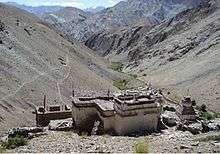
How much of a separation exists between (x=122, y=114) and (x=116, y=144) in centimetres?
414

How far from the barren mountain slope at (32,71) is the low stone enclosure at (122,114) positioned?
23.9 ft

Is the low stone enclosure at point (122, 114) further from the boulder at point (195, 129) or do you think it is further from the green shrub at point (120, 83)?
the green shrub at point (120, 83)

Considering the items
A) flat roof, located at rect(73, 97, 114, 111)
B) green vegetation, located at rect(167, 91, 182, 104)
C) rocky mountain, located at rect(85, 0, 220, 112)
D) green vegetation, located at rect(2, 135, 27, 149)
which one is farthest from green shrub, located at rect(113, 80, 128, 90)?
green vegetation, located at rect(2, 135, 27, 149)

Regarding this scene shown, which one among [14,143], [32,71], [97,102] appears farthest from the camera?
[32,71]

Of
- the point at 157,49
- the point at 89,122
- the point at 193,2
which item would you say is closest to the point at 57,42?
the point at 157,49

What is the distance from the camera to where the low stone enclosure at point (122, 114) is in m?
21.9

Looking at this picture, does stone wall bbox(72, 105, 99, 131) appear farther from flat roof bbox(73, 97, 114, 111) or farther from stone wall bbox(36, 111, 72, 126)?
stone wall bbox(36, 111, 72, 126)

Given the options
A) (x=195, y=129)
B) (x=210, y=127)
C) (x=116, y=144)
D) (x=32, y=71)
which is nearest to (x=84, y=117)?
(x=195, y=129)

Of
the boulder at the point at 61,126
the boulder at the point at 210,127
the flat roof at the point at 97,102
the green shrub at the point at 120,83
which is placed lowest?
the green shrub at the point at 120,83

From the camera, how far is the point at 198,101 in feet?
150

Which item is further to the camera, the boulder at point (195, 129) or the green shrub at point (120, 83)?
the green shrub at point (120, 83)

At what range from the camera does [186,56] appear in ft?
250

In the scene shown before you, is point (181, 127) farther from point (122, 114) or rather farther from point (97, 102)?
point (97, 102)

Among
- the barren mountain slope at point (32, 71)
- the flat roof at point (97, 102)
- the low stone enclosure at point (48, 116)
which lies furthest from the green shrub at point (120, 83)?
the flat roof at point (97, 102)
